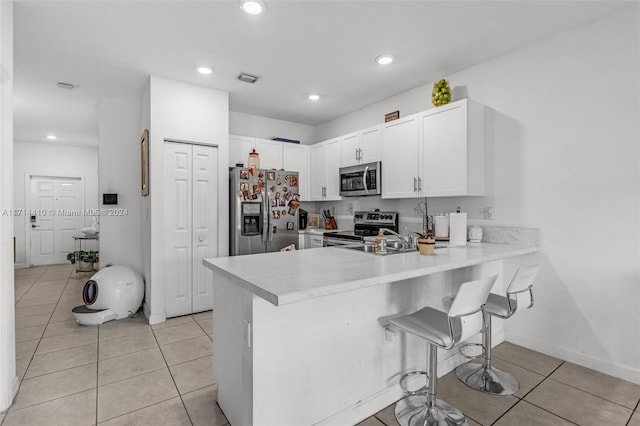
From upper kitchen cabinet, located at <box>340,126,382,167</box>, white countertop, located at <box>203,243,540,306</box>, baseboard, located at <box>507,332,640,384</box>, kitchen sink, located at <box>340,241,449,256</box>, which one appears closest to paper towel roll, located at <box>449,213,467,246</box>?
kitchen sink, located at <box>340,241,449,256</box>

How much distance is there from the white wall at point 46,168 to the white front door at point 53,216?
114 millimetres

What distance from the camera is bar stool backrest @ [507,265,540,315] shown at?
6.74ft

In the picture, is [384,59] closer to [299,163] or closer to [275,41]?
[275,41]

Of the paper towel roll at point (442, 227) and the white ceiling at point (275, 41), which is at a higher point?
the white ceiling at point (275, 41)

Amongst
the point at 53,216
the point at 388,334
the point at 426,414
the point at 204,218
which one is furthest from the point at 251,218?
the point at 53,216

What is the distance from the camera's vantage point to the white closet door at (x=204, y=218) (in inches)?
145

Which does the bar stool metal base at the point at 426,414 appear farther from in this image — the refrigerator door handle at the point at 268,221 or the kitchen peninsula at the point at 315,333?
the refrigerator door handle at the point at 268,221

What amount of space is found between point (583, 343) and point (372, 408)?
187cm

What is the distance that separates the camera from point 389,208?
409 centimetres

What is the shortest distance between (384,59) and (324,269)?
2277 mm

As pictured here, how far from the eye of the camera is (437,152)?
10.3 ft

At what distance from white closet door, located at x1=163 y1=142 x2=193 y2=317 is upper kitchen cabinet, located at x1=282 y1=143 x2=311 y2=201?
146cm

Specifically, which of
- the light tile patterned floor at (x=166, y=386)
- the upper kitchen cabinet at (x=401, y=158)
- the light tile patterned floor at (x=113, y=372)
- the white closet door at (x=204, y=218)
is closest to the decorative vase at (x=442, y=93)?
the upper kitchen cabinet at (x=401, y=158)

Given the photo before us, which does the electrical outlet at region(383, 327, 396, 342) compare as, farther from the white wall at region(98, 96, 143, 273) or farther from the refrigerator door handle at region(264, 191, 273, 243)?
the white wall at region(98, 96, 143, 273)
